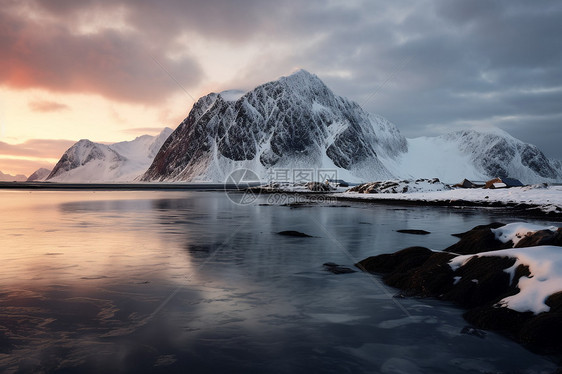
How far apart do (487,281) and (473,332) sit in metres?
1.98

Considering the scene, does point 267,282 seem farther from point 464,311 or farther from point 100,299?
point 464,311

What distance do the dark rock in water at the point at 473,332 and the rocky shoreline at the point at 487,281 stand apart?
0.70 ft

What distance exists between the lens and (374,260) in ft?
50.9

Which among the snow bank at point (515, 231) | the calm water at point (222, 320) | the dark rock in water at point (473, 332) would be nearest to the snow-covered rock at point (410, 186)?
the calm water at point (222, 320)

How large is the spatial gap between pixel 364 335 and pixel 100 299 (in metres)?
6.75

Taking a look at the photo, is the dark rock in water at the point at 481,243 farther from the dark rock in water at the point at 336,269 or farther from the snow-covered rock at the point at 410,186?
the snow-covered rock at the point at 410,186

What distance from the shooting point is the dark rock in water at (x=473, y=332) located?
330 inches

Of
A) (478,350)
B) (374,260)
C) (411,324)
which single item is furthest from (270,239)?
(478,350)

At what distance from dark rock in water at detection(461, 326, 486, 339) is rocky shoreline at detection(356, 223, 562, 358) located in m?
0.21

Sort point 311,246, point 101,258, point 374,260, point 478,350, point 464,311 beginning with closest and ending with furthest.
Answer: point 478,350 → point 464,311 → point 374,260 → point 101,258 → point 311,246

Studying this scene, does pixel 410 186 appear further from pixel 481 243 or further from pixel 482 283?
pixel 482 283

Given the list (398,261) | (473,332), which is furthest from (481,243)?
Result: (473,332)

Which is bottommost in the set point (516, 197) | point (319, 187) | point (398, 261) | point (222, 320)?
point (222, 320)

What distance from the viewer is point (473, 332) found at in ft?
28.1
